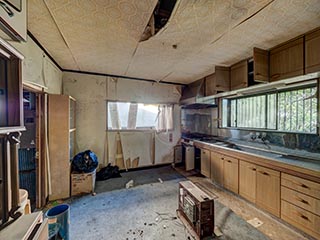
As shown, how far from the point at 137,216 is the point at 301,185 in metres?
2.09

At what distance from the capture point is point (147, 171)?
4102mm

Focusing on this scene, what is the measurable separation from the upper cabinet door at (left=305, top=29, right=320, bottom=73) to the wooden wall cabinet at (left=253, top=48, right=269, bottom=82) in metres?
0.47

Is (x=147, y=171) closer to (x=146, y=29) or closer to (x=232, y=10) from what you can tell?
(x=146, y=29)

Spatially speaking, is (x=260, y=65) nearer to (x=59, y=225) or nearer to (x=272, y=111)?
(x=272, y=111)

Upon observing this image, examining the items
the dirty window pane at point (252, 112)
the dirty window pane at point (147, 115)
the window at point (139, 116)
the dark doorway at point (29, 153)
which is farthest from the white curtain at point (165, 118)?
the dark doorway at point (29, 153)

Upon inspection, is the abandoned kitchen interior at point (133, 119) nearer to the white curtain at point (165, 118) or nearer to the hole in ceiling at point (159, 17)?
the hole in ceiling at point (159, 17)

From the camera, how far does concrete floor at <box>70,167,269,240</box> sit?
1.88m

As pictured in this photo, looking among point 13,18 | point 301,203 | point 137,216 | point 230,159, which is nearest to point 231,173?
point 230,159

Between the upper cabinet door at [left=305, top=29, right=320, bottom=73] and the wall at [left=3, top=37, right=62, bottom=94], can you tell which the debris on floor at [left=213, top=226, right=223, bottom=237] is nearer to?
the upper cabinet door at [left=305, top=29, right=320, bottom=73]

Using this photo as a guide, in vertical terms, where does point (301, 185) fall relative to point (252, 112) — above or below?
below

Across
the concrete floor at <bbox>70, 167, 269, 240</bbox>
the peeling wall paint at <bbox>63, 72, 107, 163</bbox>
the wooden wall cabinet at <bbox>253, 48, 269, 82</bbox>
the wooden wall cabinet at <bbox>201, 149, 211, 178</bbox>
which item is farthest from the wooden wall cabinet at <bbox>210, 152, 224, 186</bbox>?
the peeling wall paint at <bbox>63, 72, 107, 163</bbox>

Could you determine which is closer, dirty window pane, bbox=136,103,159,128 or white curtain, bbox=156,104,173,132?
dirty window pane, bbox=136,103,159,128

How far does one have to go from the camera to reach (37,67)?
2.15 metres

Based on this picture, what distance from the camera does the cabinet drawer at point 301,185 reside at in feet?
5.53
